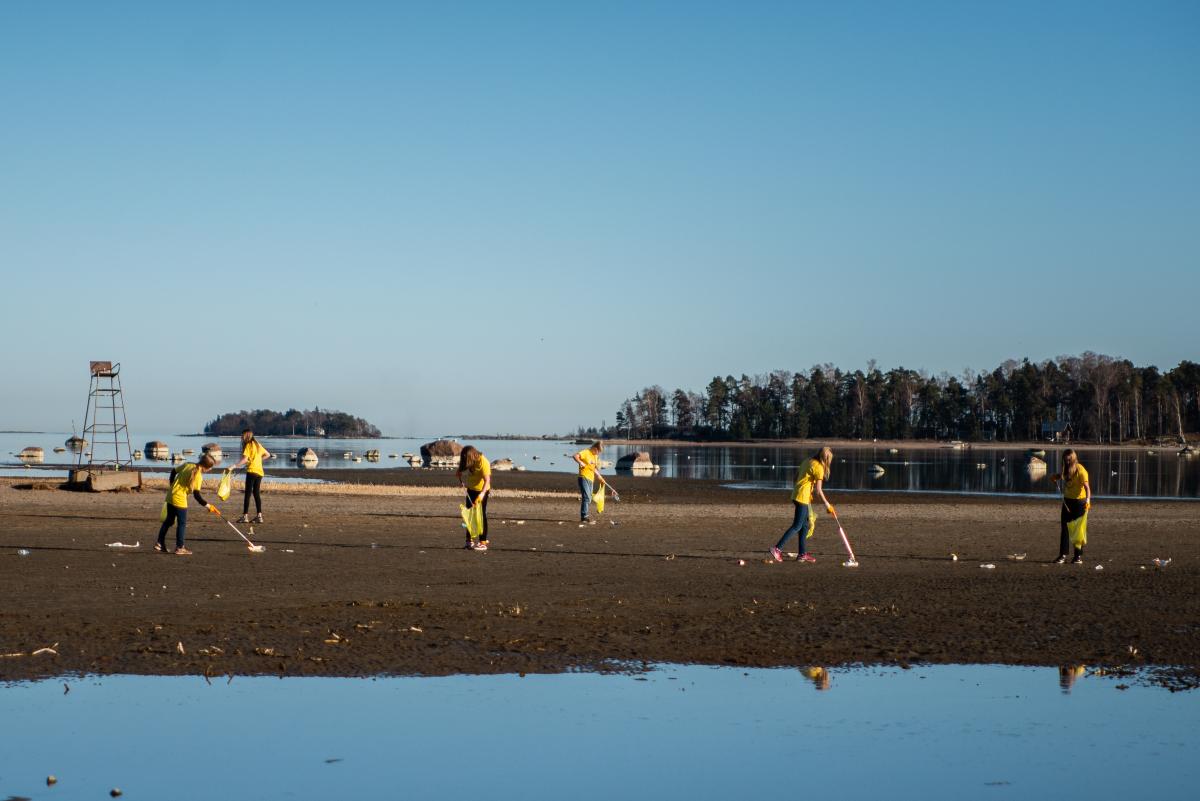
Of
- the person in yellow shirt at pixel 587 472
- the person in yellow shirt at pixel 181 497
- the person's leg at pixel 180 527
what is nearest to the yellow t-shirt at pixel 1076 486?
the person in yellow shirt at pixel 587 472

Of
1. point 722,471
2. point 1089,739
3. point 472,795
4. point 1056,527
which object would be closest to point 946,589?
point 1089,739

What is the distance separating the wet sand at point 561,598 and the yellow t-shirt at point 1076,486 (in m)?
1.27

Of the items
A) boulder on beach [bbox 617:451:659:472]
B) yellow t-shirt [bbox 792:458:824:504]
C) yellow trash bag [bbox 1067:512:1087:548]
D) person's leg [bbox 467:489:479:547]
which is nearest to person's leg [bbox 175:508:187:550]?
person's leg [bbox 467:489:479:547]

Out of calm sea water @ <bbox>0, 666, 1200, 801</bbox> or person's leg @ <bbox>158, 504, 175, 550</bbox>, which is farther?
person's leg @ <bbox>158, 504, 175, 550</bbox>

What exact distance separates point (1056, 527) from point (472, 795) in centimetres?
2537

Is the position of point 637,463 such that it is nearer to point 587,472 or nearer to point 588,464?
point 587,472

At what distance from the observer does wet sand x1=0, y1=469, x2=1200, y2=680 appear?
11.5m

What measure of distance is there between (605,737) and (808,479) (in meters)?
11.7

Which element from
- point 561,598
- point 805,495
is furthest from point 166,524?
point 805,495

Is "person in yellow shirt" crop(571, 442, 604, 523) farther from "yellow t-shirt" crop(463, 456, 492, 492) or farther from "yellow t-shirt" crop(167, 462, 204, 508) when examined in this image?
"yellow t-shirt" crop(167, 462, 204, 508)

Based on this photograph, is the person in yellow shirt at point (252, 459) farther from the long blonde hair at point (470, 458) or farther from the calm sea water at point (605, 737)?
the calm sea water at point (605, 737)

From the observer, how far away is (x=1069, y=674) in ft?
35.6

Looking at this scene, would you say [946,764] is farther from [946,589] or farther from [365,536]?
[365,536]

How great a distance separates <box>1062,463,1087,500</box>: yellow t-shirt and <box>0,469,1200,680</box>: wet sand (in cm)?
127
